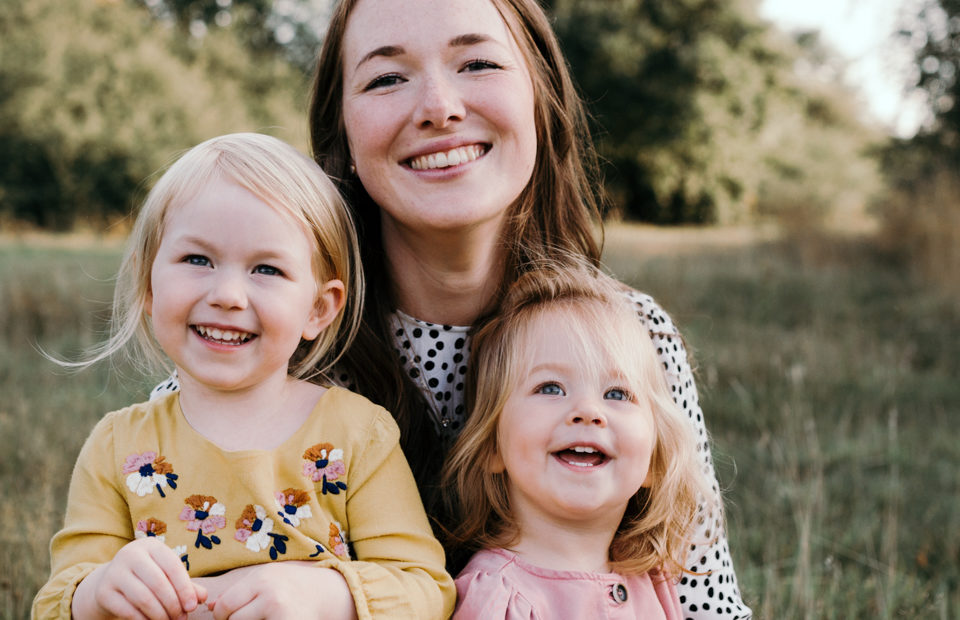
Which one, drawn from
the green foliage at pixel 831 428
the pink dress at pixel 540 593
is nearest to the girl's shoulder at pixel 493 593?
the pink dress at pixel 540 593

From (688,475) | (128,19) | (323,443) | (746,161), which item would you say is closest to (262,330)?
(323,443)

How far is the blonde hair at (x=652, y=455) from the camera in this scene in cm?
199

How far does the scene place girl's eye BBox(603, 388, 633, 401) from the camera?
6.42 ft

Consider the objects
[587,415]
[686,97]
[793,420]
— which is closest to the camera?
[587,415]

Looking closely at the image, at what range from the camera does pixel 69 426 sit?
4.40m

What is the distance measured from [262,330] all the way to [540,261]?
2.92ft

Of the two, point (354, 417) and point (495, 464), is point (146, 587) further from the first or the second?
point (495, 464)

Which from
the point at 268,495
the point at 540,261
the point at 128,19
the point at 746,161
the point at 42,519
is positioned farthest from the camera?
the point at 746,161

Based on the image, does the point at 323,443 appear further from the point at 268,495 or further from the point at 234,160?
the point at 234,160

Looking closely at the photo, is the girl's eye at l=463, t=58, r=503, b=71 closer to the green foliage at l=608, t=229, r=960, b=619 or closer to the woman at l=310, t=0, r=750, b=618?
the woman at l=310, t=0, r=750, b=618

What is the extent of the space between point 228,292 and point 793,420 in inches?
163

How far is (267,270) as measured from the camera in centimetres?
175

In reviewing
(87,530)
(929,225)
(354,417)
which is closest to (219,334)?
(354,417)

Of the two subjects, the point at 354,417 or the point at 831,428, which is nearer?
the point at 354,417
